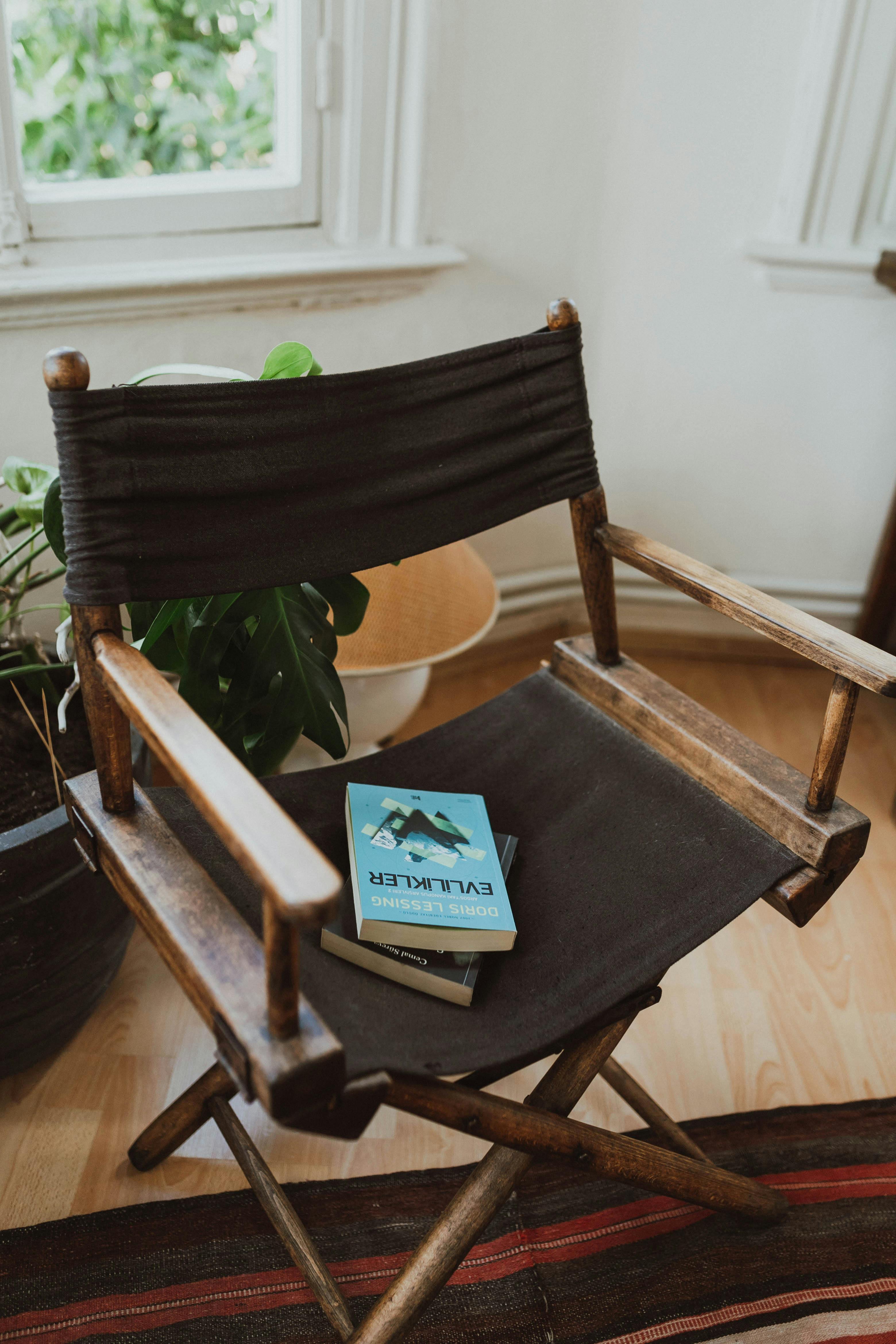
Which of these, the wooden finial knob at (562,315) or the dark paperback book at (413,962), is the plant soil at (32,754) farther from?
the wooden finial knob at (562,315)

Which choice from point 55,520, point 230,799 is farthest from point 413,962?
point 55,520

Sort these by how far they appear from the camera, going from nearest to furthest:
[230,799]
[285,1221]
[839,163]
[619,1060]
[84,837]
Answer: [230,799] < [84,837] < [285,1221] < [619,1060] < [839,163]

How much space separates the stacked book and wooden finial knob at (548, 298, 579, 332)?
1.77 feet

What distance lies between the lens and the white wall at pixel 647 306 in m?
1.75

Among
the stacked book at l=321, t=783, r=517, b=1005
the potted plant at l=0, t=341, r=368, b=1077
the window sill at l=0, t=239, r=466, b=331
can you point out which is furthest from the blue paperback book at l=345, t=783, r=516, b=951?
the window sill at l=0, t=239, r=466, b=331

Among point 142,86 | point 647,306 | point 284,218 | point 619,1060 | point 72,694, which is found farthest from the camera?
point 647,306

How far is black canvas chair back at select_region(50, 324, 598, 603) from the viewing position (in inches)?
37.3

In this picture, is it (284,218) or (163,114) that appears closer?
(163,114)

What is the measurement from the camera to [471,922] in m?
0.99

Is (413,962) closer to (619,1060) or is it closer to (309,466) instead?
(309,466)

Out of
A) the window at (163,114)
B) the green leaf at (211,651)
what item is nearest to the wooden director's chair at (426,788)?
the green leaf at (211,651)

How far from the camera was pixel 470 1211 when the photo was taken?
980 millimetres

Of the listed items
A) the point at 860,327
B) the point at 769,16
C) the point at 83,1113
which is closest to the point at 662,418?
the point at 860,327

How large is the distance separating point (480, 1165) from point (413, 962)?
21cm
